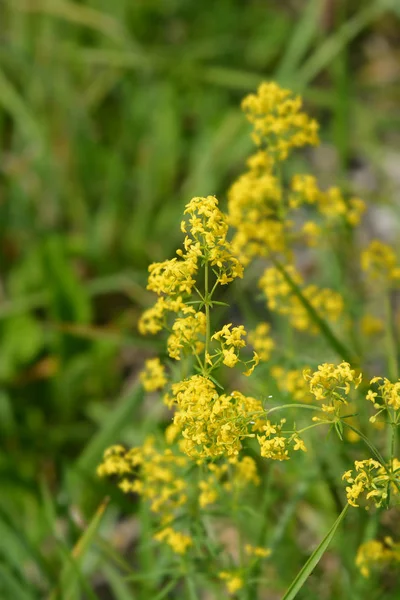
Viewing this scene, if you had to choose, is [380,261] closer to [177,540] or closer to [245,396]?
[245,396]

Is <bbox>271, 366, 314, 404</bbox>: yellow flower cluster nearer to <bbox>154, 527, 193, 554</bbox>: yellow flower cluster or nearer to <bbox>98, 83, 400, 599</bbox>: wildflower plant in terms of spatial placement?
<bbox>98, 83, 400, 599</bbox>: wildflower plant

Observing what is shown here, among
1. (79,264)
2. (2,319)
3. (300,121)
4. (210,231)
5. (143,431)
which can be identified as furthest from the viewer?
(79,264)

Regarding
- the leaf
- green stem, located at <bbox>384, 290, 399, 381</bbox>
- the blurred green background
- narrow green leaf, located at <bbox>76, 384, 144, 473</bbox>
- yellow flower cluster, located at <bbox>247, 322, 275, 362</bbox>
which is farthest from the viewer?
the blurred green background

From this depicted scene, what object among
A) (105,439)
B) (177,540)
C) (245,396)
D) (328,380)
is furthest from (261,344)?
(105,439)

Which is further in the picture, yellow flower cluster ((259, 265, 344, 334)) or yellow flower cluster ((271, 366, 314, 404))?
yellow flower cluster ((259, 265, 344, 334))

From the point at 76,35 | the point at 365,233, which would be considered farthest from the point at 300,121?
the point at 76,35

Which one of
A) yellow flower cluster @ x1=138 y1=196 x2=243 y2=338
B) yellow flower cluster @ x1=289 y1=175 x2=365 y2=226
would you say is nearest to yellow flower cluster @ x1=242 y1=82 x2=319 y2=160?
yellow flower cluster @ x1=289 y1=175 x2=365 y2=226

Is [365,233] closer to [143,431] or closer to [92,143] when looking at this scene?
[92,143]
